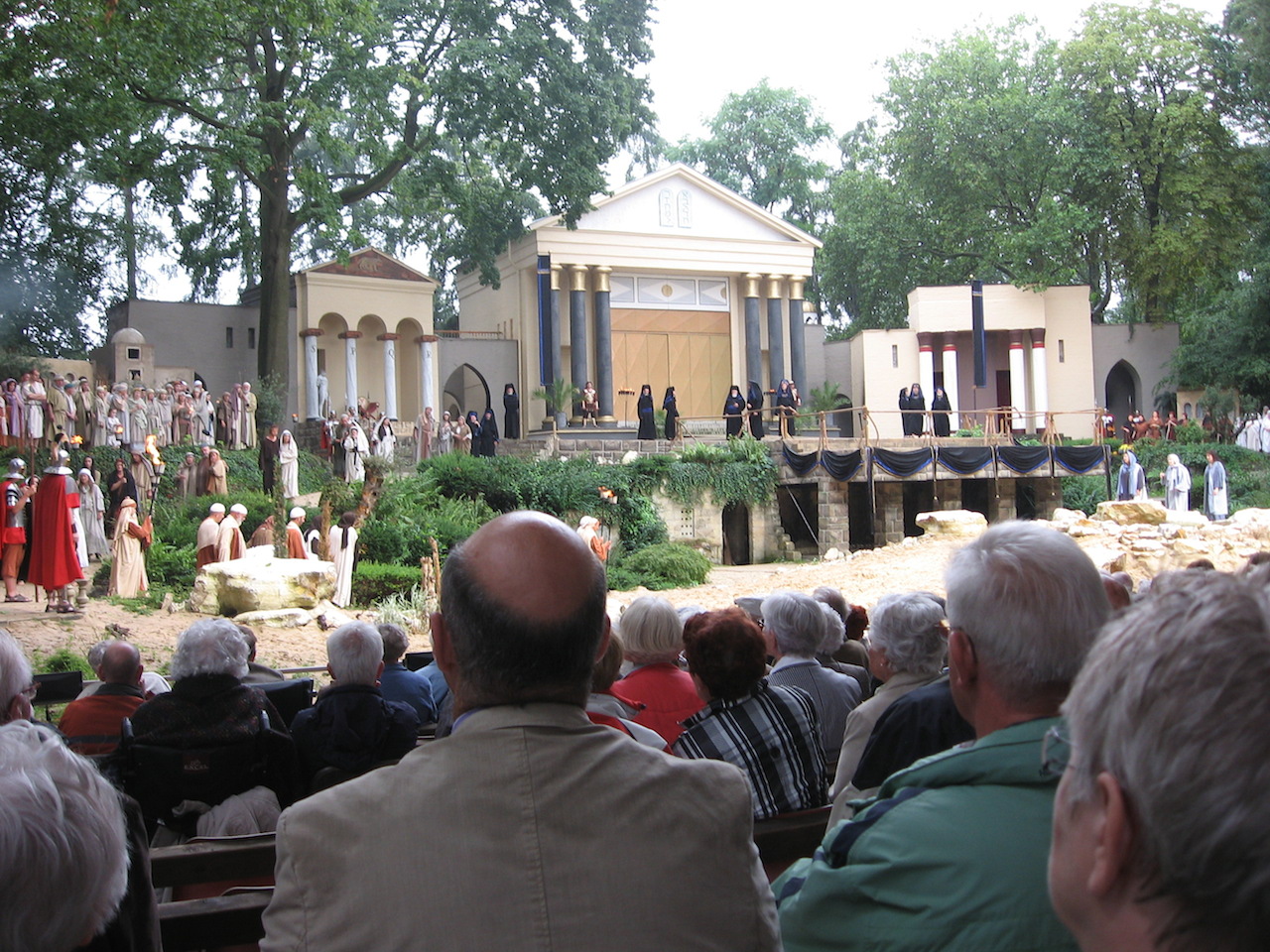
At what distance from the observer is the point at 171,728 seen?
142 inches

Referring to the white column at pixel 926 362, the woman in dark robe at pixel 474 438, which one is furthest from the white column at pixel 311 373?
the white column at pixel 926 362

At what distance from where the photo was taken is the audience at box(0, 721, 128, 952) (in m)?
1.43

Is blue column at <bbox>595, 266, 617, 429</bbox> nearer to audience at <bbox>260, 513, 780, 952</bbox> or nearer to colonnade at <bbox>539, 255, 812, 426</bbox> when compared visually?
colonnade at <bbox>539, 255, 812, 426</bbox>

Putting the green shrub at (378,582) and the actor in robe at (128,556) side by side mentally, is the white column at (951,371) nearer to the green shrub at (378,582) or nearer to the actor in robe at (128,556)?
the green shrub at (378,582)

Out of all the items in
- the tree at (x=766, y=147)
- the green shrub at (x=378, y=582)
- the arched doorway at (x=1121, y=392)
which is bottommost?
the green shrub at (x=378, y=582)

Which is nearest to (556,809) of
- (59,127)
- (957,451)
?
(59,127)

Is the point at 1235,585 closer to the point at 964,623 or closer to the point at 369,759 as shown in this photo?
the point at 964,623

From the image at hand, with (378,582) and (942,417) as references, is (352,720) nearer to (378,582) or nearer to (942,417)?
(378,582)

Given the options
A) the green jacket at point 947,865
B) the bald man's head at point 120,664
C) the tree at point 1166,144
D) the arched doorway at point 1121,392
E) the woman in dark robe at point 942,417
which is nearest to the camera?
the green jacket at point 947,865

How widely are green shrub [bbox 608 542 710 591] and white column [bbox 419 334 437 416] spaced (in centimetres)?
1077

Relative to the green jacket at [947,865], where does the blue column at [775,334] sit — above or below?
above

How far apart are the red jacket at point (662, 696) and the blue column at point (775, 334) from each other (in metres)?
30.1

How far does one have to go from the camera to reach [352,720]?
3994 mm

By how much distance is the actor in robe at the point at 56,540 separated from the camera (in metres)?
13.5
